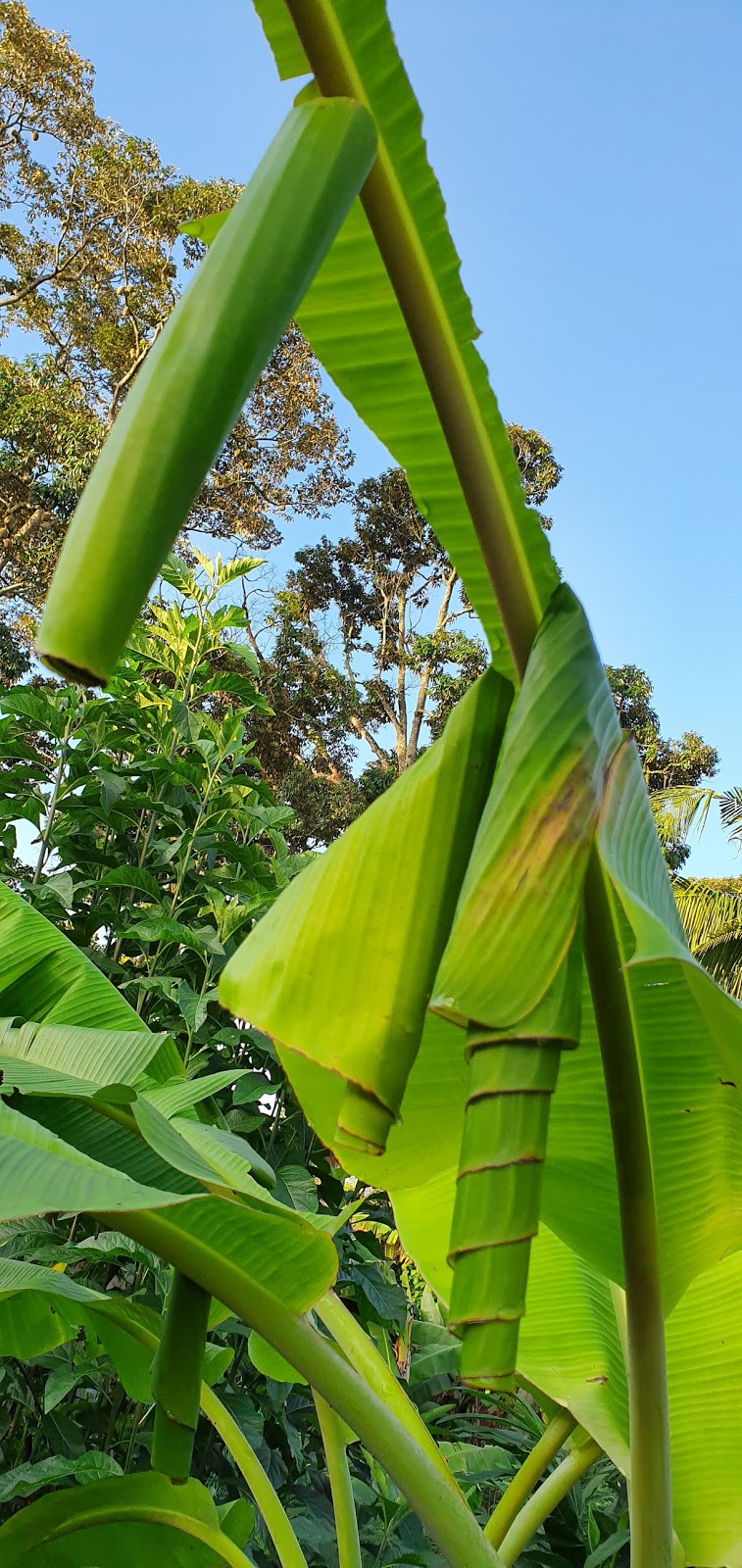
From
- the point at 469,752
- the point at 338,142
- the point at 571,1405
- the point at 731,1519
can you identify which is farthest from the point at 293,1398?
the point at 338,142

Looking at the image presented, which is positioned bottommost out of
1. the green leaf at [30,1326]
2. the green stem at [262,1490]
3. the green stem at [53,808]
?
the green stem at [262,1490]

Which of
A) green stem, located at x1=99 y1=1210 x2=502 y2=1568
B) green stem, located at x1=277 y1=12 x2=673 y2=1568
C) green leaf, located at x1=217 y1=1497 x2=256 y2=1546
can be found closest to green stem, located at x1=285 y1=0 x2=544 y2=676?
green stem, located at x1=277 y1=12 x2=673 y2=1568

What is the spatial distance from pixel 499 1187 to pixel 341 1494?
2.41ft

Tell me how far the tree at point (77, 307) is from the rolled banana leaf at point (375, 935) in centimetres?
901

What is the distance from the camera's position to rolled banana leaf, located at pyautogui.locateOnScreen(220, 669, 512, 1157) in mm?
406

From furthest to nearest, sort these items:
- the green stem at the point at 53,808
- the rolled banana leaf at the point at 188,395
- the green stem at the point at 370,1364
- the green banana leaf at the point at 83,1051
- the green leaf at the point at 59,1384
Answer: the green stem at the point at 53,808
the green leaf at the point at 59,1384
the green stem at the point at 370,1364
the green banana leaf at the point at 83,1051
the rolled banana leaf at the point at 188,395

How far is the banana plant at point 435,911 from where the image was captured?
277mm

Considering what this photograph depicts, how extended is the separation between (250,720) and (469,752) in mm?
11087

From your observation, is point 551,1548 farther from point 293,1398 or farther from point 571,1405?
point 571,1405

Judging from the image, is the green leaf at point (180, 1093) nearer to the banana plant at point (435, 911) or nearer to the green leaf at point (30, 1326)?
the banana plant at point (435, 911)

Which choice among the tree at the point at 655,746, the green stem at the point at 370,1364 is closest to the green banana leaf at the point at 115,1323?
the green stem at the point at 370,1364

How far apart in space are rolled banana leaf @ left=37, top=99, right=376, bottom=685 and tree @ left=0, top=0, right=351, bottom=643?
9128 millimetres

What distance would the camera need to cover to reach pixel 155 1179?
776 mm

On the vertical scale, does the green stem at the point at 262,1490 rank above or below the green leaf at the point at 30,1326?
below
